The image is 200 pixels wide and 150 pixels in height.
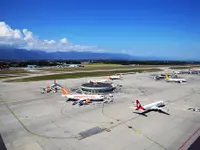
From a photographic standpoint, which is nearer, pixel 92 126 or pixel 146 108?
pixel 92 126

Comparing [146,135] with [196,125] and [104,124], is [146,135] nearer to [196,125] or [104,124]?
[104,124]

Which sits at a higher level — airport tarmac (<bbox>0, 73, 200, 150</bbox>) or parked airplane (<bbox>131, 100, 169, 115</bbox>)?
parked airplane (<bbox>131, 100, 169, 115</bbox>)

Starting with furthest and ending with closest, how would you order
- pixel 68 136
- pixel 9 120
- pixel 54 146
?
pixel 9 120, pixel 68 136, pixel 54 146

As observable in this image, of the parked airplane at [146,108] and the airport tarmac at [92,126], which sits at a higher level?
the parked airplane at [146,108]

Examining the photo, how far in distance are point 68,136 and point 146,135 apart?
17.8m

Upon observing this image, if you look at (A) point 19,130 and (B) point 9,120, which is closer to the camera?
(A) point 19,130

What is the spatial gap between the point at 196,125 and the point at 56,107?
44191mm

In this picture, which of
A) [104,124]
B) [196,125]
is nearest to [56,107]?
[104,124]

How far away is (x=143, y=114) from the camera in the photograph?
174ft

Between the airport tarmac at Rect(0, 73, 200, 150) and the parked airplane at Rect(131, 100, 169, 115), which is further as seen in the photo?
the parked airplane at Rect(131, 100, 169, 115)

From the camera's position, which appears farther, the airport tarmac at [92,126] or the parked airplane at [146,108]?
the parked airplane at [146,108]

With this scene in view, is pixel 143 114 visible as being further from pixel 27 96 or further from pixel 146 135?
pixel 27 96

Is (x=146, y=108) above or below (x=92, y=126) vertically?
above

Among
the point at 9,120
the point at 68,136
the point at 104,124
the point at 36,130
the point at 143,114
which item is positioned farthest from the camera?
the point at 143,114
